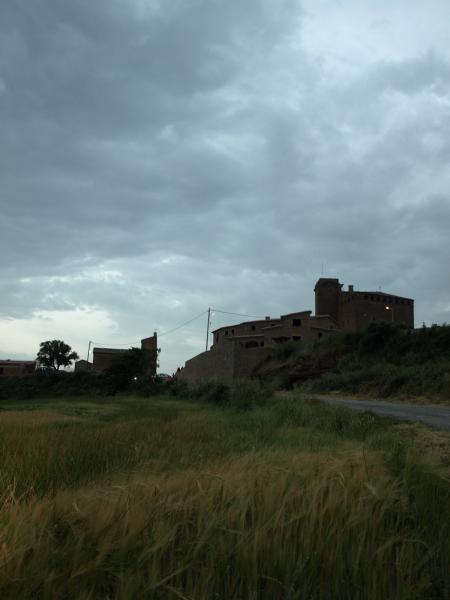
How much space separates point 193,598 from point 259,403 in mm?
15738

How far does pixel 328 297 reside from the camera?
7356 cm

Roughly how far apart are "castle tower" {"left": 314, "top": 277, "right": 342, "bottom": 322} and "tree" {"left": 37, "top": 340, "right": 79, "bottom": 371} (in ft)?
165

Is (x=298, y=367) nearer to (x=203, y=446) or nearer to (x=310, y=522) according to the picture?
(x=203, y=446)

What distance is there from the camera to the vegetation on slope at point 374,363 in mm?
22938

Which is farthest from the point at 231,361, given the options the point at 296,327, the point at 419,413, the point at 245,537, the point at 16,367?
the point at 16,367

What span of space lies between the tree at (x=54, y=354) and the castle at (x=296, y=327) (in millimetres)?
34392

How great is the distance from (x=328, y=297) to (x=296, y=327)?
16.1 m

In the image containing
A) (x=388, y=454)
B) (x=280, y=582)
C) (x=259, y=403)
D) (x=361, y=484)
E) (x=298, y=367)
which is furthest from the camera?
(x=298, y=367)

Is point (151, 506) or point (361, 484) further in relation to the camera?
point (361, 484)

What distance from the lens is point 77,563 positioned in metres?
2.21

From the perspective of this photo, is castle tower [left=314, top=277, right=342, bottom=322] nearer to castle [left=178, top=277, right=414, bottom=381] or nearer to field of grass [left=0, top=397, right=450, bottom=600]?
castle [left=178, top=277, right=414, bottom=381]

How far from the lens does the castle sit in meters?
49.1

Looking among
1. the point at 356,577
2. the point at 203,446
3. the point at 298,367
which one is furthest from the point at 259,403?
the point at 298,367

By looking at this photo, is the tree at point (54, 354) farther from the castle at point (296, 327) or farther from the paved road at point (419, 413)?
the paved road at point (419, 413)
